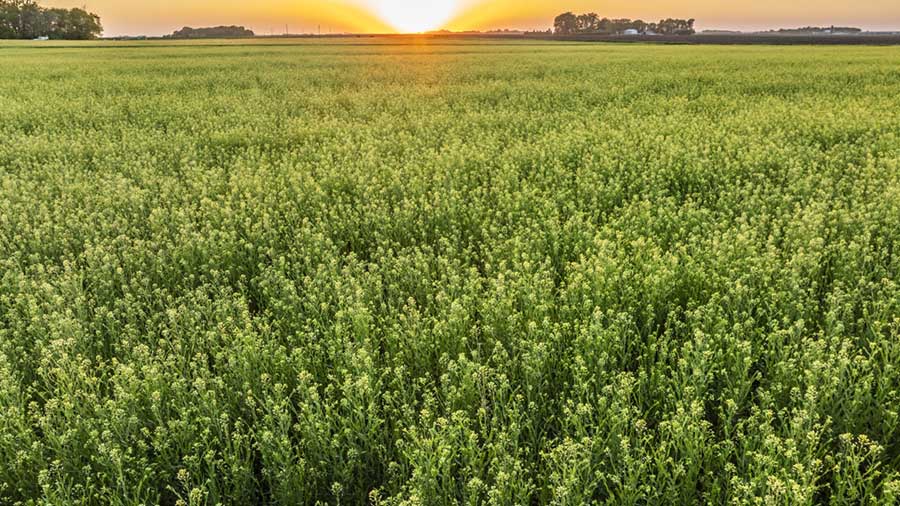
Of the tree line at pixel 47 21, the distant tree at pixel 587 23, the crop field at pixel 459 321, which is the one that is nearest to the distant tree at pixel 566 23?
the distant tree at pixel 587 23

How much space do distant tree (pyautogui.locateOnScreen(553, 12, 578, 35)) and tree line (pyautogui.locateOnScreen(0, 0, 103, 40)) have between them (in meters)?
93.7

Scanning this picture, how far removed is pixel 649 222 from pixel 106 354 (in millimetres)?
4032

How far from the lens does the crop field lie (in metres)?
2.50

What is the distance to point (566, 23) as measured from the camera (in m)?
129

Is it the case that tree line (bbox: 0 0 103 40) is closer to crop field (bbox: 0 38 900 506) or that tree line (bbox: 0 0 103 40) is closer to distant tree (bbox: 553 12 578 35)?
distant tree (bbox: 553 12 578 35)

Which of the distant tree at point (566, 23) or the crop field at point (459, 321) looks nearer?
the crop field at point (459, 321)

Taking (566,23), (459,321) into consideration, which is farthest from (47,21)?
(459,321)

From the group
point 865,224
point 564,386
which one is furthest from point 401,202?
point 865,224

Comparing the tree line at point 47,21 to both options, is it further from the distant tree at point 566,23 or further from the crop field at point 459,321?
the crop field at point 459,321

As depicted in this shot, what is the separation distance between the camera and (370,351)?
3.23 meters

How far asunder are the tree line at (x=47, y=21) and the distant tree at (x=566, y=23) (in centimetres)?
9373

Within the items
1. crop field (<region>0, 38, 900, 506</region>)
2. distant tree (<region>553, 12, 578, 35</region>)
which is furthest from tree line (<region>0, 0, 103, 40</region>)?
crop field (<region>0, 38, 900, 506</region>)

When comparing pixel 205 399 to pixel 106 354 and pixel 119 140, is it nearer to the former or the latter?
pixel 106 354

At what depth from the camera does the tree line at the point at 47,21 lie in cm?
10881
